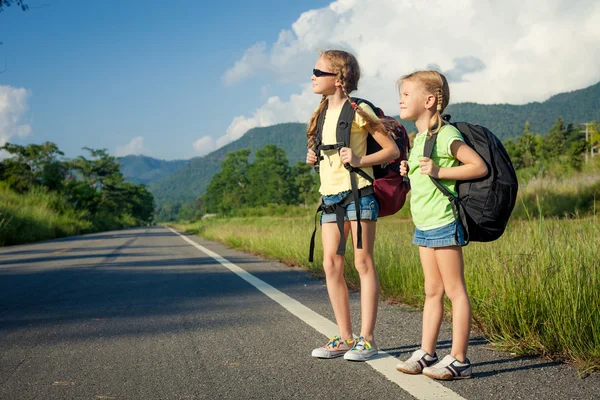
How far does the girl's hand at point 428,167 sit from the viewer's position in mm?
3090

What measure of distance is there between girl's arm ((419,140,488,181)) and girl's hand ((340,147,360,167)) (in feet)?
1.66

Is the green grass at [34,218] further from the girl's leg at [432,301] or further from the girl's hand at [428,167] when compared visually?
the girl's hand at [428,167]

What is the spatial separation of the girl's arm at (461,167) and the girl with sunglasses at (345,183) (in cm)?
52

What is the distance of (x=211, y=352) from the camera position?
12.5 ft

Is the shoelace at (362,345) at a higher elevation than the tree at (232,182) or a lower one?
lower

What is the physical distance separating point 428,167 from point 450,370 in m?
1.08

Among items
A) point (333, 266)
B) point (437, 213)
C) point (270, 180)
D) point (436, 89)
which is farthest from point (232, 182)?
point (437, 213)

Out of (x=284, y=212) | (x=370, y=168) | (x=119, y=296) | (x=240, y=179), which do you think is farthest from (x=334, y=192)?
(x=240, y=179)

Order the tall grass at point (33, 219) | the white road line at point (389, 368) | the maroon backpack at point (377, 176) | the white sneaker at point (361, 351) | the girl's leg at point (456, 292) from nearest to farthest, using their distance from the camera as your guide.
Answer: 1. the white road line at point (389, 368)
2. the girl's leg at point (456, 292)
3. the white sneaker at point (361, 351)
4. the maroon backpack at point (377, 176)
5. the tall grass at point (33, 219)

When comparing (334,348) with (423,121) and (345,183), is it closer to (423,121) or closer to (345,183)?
(345,183)

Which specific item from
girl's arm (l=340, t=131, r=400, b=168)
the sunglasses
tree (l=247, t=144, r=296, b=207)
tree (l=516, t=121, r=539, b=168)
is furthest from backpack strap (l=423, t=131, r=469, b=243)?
tree (l=247, t=144, r=296, b=207)

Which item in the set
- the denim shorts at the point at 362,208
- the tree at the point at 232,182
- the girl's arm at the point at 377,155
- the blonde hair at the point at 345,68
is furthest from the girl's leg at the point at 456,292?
the tree at the point at 232,182

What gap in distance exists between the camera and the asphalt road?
2932 mm

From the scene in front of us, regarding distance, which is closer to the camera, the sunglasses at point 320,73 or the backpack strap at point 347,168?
the backpack strap at point 347,168
